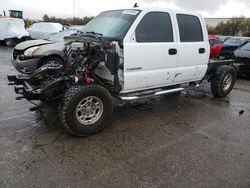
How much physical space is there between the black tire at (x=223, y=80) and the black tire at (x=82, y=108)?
3465mm

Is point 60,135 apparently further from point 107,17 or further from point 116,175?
point 107,17

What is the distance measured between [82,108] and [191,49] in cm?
276

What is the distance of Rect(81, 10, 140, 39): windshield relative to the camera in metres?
4.55

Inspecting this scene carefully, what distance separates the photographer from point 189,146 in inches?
160

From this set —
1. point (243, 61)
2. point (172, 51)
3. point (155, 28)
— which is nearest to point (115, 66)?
point (155, 28)

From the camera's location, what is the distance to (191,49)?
5555mm

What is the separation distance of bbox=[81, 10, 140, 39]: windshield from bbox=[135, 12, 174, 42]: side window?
0.21m

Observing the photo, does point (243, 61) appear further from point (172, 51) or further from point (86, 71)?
point (86, 71)

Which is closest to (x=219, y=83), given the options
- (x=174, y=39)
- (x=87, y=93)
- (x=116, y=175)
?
(x=174, y=39)

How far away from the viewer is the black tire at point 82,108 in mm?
3941

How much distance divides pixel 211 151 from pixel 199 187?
1.00 m

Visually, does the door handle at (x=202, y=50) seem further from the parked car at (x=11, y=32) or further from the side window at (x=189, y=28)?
the parked car at (x=11, y=32)

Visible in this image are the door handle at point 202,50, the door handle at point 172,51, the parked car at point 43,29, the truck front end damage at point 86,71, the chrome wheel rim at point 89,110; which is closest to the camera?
the chrome wheel rim at point 89,110

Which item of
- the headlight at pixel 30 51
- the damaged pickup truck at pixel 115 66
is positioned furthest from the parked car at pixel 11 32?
the damaged pickup truck at pixel 115 66
